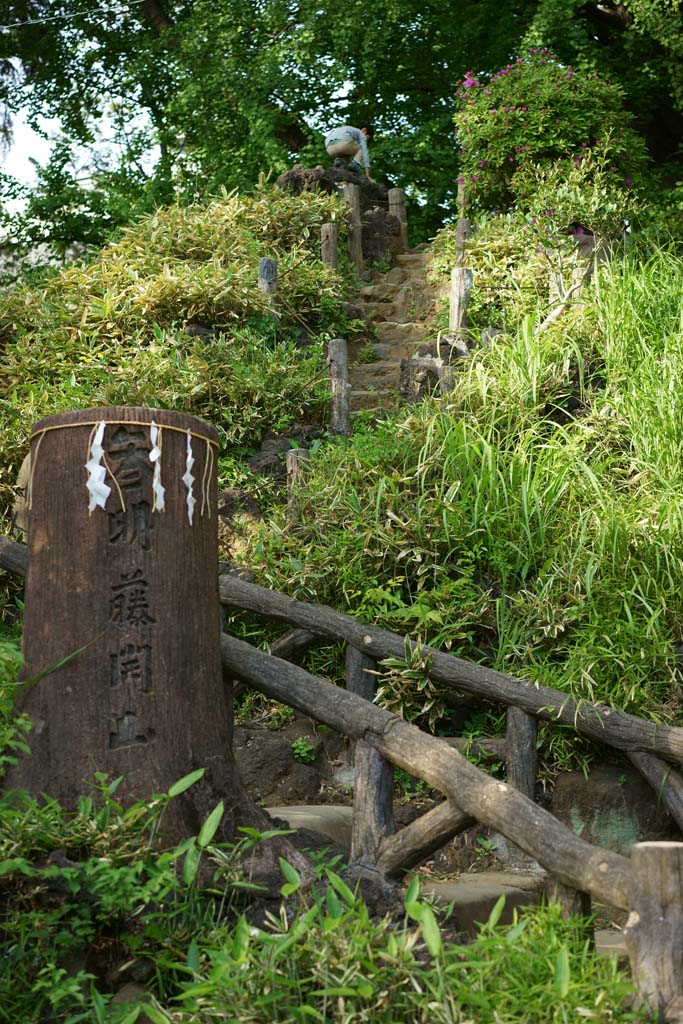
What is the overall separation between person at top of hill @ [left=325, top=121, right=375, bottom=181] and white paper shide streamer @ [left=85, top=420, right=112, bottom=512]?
9.61 meters

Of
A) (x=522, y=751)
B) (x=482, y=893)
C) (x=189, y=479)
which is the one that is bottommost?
(x=482, y=893)

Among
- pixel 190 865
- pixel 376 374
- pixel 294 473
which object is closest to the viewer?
pixel 190 865

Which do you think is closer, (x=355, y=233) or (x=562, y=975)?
(x=562, y=975)

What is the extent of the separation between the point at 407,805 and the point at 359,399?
3758 mm

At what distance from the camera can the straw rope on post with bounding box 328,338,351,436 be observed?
701 cm

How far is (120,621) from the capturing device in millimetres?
3330

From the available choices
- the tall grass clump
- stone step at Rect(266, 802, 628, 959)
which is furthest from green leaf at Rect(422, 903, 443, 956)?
the tall grass clump

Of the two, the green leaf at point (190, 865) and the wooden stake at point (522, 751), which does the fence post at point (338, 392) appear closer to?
the wooden stake at point (522, 751)

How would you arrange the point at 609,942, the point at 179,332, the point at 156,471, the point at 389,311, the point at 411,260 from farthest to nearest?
the point at 411,260 → the point at 389,311 → the point at 179,332 → the point at 609,942 → the point at 156,471

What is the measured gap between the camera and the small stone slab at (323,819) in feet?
14.1

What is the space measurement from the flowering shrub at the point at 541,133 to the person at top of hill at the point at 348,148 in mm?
2163

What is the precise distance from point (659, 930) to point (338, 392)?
4.64 m

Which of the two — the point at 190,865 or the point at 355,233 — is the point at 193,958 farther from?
the point at 355,233

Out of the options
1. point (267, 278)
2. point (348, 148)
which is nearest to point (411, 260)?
point (348, 148)
